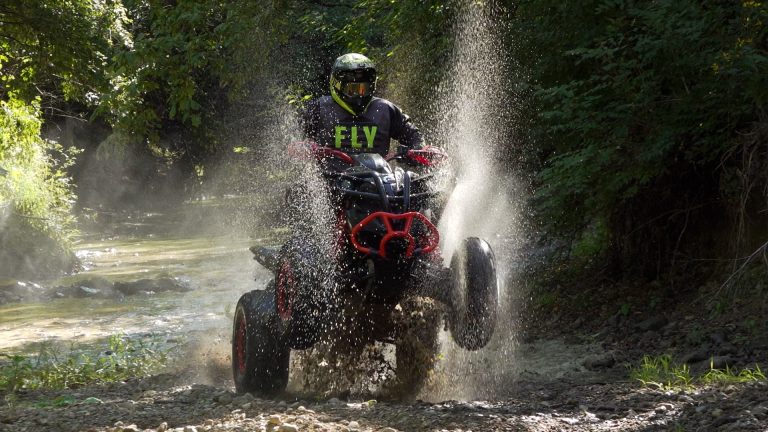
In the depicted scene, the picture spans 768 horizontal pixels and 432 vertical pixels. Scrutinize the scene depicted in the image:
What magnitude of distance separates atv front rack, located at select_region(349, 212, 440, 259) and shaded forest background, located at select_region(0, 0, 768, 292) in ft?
7.33

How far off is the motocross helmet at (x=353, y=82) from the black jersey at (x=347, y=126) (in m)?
0.09

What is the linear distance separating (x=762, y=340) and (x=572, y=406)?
2.24 meters

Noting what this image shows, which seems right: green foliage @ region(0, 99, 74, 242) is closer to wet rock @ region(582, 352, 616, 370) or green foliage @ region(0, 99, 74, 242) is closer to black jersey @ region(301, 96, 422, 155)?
black jersey @ region(301, 96, 422, 155)

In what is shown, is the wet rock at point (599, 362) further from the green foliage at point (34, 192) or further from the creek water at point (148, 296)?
the green foliage at point (34, 192)

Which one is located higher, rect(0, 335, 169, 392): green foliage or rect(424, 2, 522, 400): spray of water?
rect(424, 2, 522, 400): spray of water

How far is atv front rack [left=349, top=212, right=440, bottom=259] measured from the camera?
6.02 metres

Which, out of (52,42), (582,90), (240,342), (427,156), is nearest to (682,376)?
(427,156)

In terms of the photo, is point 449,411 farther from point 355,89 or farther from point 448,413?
point 355,89

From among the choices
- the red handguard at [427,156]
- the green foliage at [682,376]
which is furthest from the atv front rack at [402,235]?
the green foliage at [682,376]

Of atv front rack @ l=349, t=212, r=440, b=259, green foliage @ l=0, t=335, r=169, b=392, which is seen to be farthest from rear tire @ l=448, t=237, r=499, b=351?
green foliage @ l=0, t=335, r=169, b=392

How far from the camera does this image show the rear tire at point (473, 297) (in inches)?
242

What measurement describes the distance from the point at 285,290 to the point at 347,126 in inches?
54.7

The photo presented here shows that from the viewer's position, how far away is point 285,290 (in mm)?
6492

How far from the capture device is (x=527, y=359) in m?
8.50
